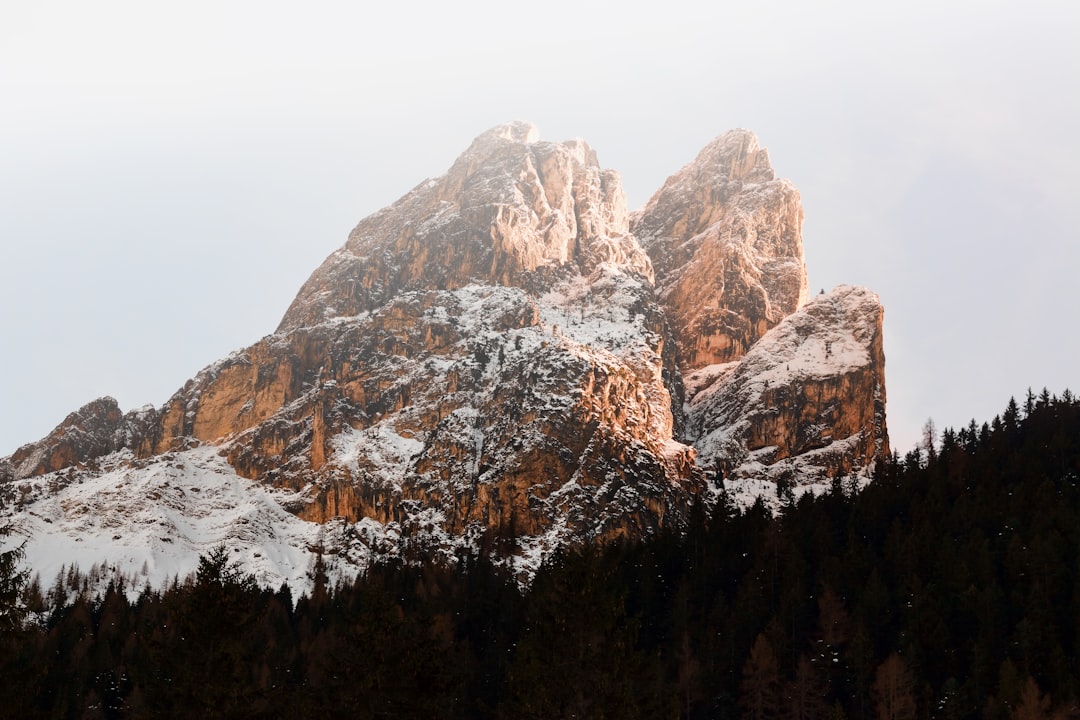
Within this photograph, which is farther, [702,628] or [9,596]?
[702,628]

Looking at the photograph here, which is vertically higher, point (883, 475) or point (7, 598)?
point (883, 475)

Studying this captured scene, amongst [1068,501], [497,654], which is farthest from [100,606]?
[1068,501]

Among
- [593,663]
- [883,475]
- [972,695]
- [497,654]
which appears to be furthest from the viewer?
[883,475]

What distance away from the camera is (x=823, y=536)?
110m

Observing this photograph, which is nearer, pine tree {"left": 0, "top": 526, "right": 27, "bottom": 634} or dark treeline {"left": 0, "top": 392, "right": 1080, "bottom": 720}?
pine tree {"left": 0, "top": 526, "right": 27, "bottom": 634}

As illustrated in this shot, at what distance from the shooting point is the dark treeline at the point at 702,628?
41.1m

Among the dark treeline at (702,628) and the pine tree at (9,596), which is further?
the dark treeline at (702,628)

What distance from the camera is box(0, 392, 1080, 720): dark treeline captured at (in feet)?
135

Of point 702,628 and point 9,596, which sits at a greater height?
point 702,628

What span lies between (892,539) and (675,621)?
2302cm

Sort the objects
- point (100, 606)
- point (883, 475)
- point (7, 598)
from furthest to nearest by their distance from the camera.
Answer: point (100, 606) < point (883, 475) < point (7, 598)

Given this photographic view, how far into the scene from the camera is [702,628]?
100 meters

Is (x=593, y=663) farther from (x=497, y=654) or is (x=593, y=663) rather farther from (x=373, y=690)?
(x=497, y=654)

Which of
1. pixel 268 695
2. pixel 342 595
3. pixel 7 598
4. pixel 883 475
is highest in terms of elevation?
pixel 883 475
